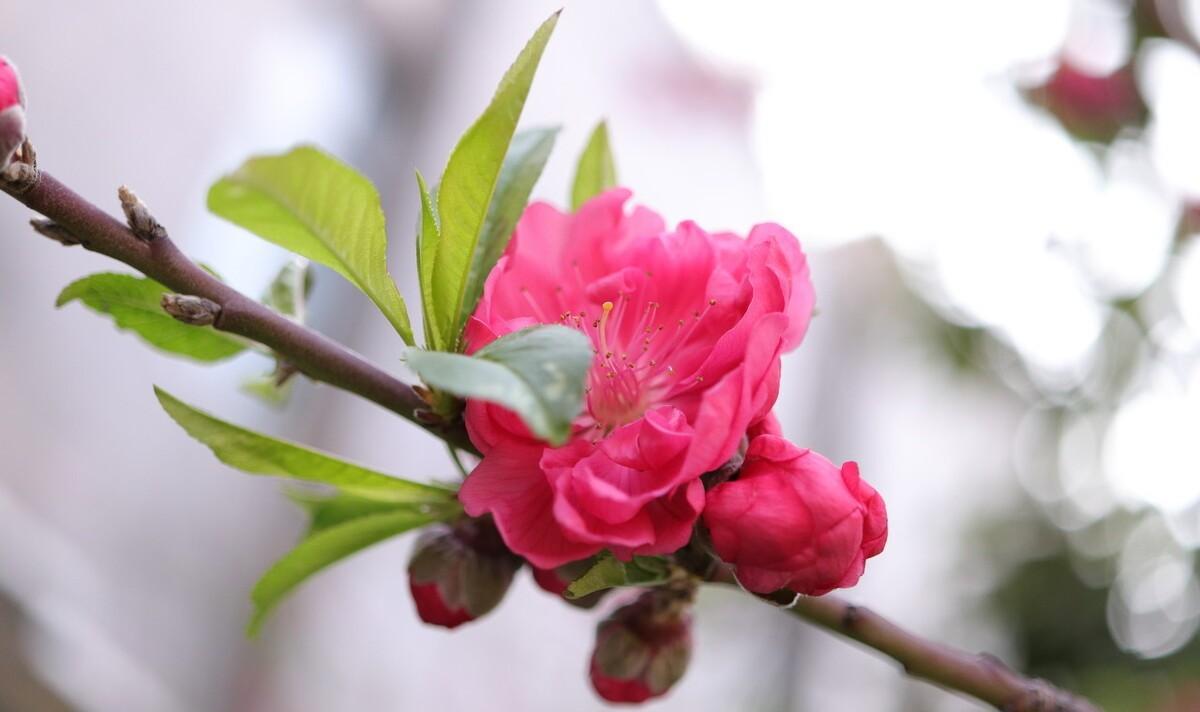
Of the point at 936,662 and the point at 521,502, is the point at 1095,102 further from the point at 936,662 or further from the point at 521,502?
the point at 521,502

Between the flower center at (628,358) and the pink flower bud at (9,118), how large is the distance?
188 mm

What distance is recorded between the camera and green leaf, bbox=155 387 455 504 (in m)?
0.35

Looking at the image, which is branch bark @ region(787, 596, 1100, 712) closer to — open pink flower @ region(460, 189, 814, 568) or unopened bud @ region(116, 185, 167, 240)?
open pink flower @ region(460, 189, 814, 568)

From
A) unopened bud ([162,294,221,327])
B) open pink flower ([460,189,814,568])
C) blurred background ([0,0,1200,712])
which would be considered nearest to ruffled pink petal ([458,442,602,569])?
open pink flower ([460,189,814,568])

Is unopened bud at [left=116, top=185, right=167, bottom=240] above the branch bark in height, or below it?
above

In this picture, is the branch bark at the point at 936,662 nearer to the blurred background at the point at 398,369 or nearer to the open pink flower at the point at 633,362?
the open pink flower at the point at 633,362

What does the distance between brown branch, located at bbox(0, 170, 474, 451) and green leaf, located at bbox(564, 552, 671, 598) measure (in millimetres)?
67

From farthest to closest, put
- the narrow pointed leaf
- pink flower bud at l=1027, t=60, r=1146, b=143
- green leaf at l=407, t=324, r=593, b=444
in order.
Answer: pink flower bud at l=1027, t=60, r=1146, b=143, the narrow pointed leaf, green leaf at l=407, t=324, r=593, b=444

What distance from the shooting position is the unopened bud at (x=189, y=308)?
0.32m

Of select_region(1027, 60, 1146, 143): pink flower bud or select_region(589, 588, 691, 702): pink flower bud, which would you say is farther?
select_region(1027, 60, 1146, 143): pink flower bud

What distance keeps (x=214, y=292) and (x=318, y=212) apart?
0.04m

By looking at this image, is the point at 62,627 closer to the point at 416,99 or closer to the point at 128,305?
the point at 128,305

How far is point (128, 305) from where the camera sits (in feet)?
1.26

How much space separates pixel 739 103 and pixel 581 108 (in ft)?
1.63
